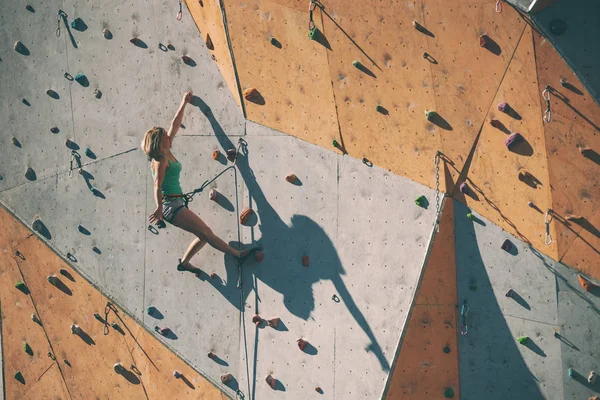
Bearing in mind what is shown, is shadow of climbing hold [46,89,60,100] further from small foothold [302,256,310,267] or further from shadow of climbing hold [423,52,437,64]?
shadow of climbing hold [423,52,437,64]

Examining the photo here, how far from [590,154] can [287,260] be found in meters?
2.83

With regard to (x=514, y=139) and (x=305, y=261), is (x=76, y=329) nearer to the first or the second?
(x=305, y=261)

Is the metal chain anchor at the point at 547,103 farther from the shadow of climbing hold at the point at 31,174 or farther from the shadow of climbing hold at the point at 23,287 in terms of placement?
the shadow of climbing hold at the point at 23,287

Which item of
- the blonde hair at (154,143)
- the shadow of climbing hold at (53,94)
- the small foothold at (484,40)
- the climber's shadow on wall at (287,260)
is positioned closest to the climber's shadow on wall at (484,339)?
the climber's shadow on wall at (287,260)

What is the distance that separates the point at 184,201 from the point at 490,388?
3204mm

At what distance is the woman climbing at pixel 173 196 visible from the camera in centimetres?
817

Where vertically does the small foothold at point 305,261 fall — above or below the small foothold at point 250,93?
below

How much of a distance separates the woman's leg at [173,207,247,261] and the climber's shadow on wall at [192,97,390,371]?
29 centimetres

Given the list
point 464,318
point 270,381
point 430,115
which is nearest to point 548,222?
point 464,318

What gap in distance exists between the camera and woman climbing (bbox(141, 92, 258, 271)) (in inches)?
322

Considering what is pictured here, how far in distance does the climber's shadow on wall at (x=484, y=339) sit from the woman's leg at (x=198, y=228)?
82.8 inches

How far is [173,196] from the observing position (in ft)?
27.8

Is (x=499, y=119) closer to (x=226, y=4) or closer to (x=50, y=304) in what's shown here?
(x=226, y=4)

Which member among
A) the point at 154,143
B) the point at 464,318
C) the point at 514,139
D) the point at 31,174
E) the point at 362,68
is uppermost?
the point at 514,139
